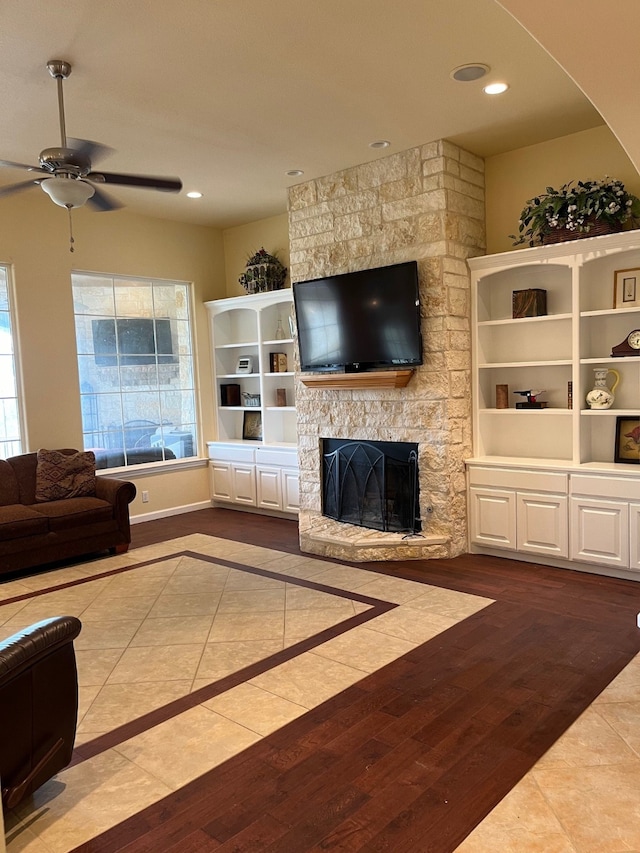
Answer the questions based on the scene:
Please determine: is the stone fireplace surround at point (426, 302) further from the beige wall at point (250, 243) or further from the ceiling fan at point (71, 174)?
the ceiling fan at point (71, 174)

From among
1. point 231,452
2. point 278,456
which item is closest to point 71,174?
point 278,456

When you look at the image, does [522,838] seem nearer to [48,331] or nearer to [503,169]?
[503,169]

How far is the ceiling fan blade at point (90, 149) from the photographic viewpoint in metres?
3.12

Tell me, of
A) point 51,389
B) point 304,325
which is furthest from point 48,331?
point 304,325

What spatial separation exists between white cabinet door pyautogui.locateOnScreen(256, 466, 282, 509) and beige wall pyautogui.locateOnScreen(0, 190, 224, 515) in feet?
3.28

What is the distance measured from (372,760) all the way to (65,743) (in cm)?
114

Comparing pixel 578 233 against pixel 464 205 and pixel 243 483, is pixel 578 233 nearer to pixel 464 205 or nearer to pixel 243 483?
pixel 464 205

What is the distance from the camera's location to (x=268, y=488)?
268 inches

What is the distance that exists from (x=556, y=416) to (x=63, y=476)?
13.7 ft

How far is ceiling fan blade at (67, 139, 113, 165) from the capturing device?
312 centimetres

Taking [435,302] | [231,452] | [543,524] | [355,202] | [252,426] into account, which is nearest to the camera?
[543,524]

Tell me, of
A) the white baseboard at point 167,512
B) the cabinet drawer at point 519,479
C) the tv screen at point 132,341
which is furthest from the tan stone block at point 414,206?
the white baseboard at point 167,512

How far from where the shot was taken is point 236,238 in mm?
7453

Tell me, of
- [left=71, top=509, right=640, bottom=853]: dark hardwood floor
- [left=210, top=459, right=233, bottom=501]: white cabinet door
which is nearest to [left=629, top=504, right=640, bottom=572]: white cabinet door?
[left=71, top=509, right=640, bottom=853]: dark hardwood floor
